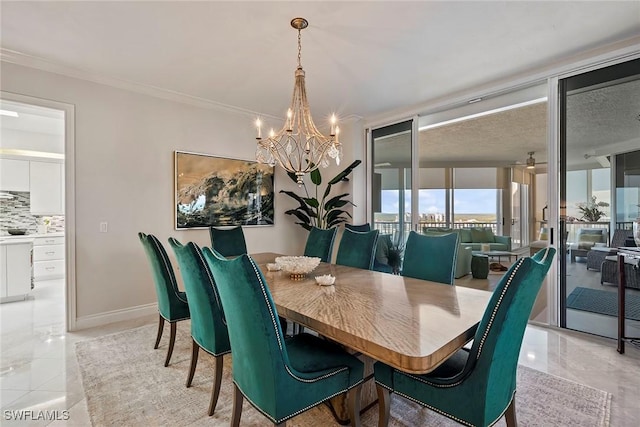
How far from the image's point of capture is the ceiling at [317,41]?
219cm

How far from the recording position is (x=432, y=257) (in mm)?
2379

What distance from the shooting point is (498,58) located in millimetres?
2893

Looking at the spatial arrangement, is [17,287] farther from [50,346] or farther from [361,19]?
[361,19]

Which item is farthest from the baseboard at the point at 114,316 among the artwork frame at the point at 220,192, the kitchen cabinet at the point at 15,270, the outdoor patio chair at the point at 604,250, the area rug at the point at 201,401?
the outdoor patio chair at the point at 604,250

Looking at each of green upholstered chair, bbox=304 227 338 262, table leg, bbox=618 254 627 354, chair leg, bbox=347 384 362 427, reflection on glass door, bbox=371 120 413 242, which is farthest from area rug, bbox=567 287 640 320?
chair leg, bbox=347 384 362 427

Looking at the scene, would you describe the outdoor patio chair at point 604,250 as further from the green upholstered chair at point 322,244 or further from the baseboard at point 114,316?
the baseboard at point 114,316

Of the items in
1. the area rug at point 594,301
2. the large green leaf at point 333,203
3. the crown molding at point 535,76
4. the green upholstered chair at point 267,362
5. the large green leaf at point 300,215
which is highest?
the crown molding at point 535,76

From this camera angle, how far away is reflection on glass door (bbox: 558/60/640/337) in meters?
2.72

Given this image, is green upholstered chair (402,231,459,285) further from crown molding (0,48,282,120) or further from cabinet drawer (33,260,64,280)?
cabinet drawer (33,260,64,280)

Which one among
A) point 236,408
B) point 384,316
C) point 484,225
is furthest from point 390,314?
point 484,225

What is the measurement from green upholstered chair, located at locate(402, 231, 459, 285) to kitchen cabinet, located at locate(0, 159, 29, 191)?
261 inches

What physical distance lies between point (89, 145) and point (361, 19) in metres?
3.01

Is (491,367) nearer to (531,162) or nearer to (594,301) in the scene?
(594,301)

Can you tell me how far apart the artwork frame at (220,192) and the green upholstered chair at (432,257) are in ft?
8.71
